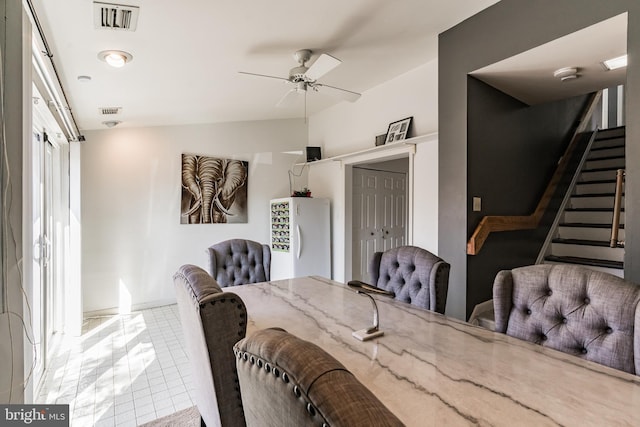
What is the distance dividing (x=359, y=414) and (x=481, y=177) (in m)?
2.79

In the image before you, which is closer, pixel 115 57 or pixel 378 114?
pixel 115 57

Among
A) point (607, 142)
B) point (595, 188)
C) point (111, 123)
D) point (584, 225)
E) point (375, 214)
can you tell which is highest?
point (111, 123)

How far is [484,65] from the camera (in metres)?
2.57

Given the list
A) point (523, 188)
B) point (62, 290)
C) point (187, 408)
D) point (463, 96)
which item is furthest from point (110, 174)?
point (523, 188)

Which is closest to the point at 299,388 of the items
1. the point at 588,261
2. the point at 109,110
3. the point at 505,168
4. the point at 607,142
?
the point at 505,168

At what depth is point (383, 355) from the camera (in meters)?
1.19

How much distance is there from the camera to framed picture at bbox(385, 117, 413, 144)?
370 centimetres

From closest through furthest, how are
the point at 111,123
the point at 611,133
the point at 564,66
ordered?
the point at 564,66, the point at 111,123, the point at 611,133

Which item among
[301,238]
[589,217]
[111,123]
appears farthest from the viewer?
[301,238]

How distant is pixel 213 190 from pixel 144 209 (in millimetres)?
941

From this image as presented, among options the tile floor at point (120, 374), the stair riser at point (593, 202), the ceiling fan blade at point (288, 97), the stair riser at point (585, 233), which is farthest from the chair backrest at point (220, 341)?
the stair riser at point (593, 202)

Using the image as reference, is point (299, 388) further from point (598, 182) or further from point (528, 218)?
point (598, 182)

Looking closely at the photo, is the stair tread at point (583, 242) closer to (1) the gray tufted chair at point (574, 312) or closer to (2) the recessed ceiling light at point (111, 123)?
(1) the gray tufted chair at point (574, 312)

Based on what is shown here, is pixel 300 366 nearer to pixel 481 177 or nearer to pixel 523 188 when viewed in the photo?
pixel 481 177
